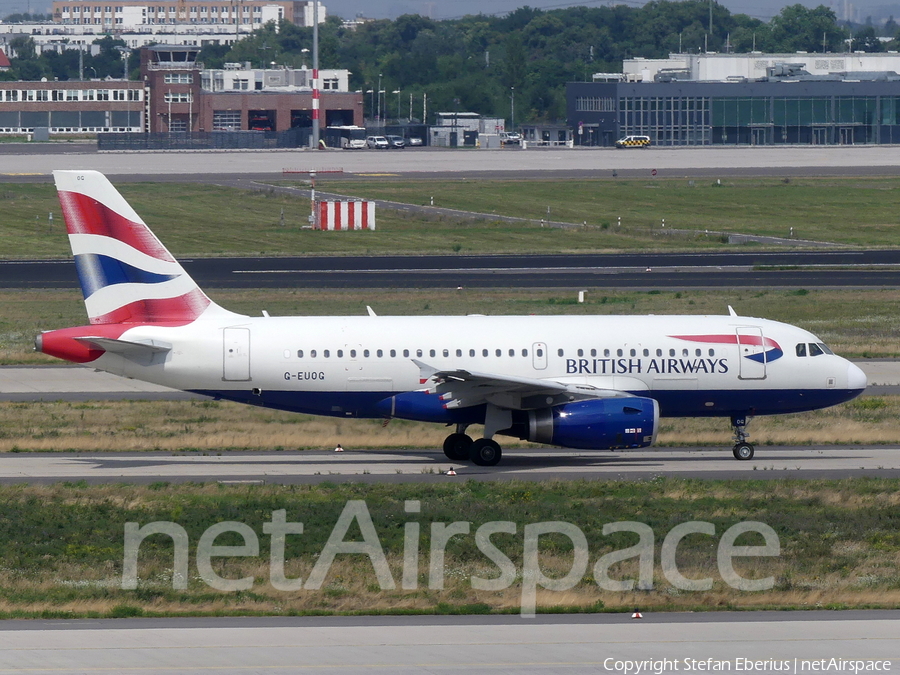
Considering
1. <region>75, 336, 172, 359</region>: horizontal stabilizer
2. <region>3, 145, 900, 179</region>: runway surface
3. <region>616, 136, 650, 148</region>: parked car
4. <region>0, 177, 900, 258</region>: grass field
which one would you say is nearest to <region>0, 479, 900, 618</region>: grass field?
<region>75, 336, 172, 359</region>: horizontal stabilizer

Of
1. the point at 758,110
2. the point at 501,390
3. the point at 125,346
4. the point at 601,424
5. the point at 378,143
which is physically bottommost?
the point at 601,424

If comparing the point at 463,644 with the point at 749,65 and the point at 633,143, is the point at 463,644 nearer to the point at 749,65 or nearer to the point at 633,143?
the point at 633,143

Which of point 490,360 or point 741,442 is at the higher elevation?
point 490,360

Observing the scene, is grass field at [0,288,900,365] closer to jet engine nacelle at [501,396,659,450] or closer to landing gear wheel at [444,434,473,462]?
jet engine nacelle at [501,396,659,450]

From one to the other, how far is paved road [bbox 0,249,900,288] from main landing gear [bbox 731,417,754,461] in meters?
32.3

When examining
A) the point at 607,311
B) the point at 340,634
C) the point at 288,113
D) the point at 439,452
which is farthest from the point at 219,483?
the point at 288,113

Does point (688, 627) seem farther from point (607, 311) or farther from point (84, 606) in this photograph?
point (607, 311)

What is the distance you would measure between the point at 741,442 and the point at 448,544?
12.6 metres

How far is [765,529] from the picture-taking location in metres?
26.5

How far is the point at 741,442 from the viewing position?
35219mm

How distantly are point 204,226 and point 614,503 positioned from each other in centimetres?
7241

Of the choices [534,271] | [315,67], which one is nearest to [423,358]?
[534,271]

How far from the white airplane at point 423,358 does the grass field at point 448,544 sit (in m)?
3.92

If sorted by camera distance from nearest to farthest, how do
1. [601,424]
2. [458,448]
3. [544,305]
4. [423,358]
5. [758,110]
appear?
[601,424] < [423,358] < [458,448] < [544,305] < [758,110]
